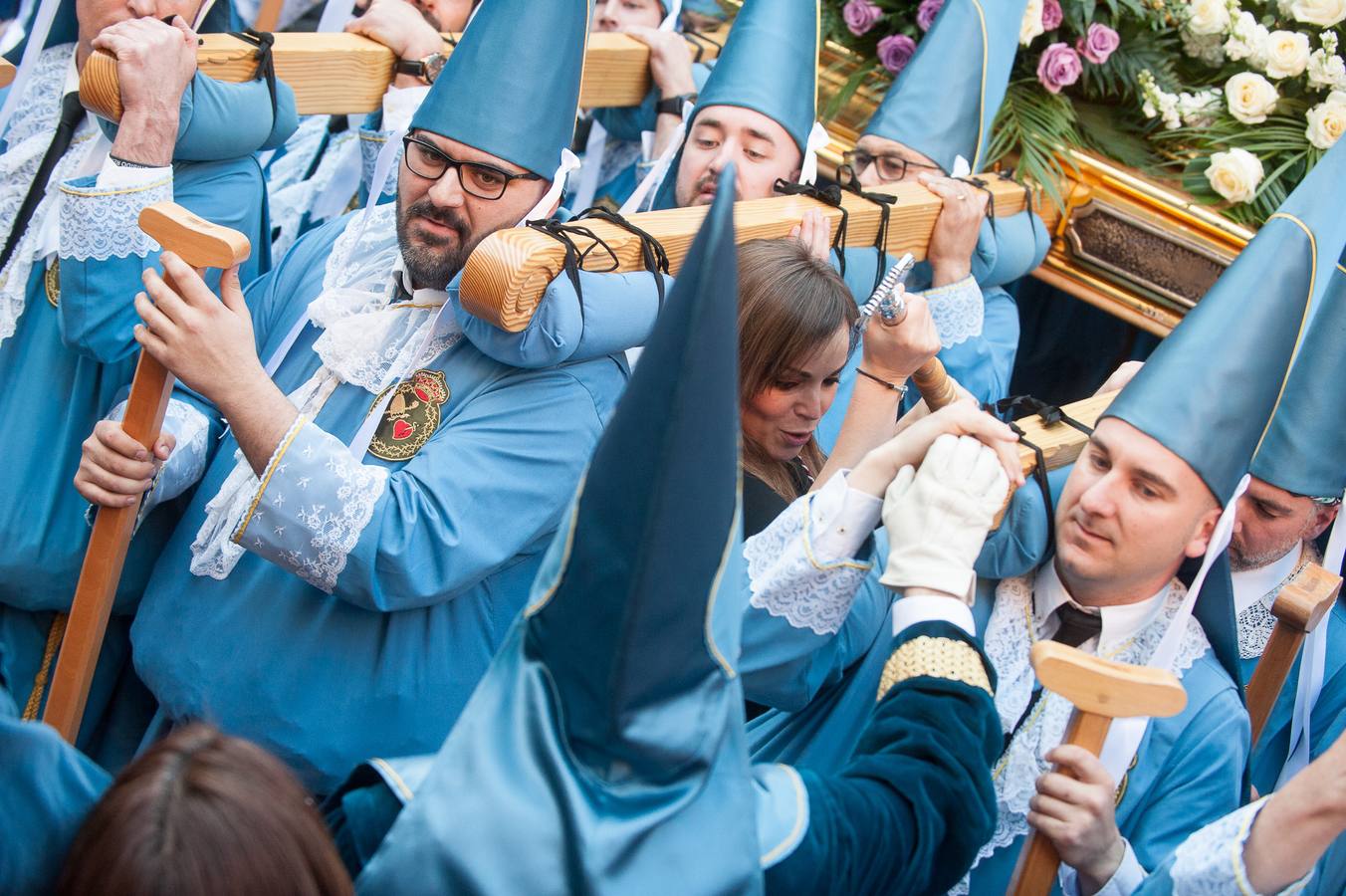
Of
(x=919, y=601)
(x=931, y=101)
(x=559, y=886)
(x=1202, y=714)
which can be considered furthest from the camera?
(x=931, y=101)

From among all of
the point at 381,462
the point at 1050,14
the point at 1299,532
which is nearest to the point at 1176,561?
the point at 1299,532

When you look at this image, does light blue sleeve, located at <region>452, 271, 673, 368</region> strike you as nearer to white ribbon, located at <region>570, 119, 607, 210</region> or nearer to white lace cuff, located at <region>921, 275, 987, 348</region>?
white lace cuff, located at <region>921, 275, 987, 348</region>

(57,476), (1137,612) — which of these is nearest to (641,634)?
(1137,612)

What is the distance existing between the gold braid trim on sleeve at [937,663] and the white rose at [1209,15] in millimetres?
2882

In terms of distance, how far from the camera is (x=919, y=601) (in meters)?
1.64

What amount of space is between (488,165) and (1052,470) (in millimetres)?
1083

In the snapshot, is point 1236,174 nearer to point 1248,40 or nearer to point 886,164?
point 1248,40

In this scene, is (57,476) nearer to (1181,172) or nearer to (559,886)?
(559,886)

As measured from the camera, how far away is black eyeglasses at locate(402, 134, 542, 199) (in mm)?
2299

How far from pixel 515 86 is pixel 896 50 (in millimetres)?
2049

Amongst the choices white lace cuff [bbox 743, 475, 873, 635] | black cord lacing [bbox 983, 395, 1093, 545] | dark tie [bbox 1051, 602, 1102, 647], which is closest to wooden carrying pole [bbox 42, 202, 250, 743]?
white lace cuff [bbox 743, 475, 873, 635]

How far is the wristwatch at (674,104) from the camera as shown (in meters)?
3.63

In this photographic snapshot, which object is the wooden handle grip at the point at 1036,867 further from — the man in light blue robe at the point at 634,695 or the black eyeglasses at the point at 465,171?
the black eyeglasses at the point at 465,171

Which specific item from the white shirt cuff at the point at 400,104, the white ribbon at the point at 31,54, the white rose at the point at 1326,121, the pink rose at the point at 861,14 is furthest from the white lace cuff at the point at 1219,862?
the pink rose at the point at 861,14
